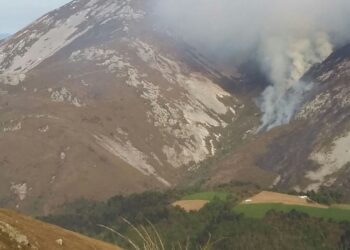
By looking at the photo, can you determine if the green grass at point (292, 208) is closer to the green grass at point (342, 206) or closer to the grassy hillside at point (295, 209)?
the grassy hillside at point (295, 209)

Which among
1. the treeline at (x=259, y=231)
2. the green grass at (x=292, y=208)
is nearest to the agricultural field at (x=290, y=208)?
the green grass at (x=292, y=208)

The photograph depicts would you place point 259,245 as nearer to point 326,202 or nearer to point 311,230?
point 311,230

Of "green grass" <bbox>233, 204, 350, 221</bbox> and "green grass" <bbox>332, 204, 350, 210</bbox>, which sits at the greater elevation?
"green grass" <bbox>233, 204, 350, 221</bbox>

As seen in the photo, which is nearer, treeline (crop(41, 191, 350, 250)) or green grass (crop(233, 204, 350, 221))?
treeline (crop(41, 191, 350, 250))

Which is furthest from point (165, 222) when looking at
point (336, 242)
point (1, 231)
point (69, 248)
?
point (1, 231)

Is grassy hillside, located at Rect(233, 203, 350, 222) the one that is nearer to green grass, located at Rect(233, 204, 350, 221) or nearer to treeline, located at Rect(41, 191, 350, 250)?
green grass, located at Rect(233, 204, 350, 221)

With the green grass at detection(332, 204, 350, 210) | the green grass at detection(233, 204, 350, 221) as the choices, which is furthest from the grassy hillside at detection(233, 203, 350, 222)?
the green grass at detection(332, 204, 350, 210)

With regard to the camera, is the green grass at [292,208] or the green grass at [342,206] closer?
the green grass at [292,208]

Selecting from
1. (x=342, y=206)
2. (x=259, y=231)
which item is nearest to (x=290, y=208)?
(x=259, y=231)
